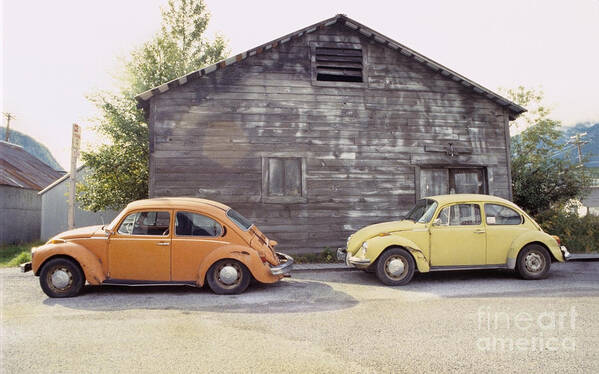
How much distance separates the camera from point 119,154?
1864 centimetres

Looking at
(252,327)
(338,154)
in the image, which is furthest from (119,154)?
(252,327)

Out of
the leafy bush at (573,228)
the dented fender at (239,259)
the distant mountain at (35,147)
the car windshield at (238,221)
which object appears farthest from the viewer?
the distant mountain at (35,147)

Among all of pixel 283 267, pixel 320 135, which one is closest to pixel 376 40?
pixel 320 135

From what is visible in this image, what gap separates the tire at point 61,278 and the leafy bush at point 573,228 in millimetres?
12657

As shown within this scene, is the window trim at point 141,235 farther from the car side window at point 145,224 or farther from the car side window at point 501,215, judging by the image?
the car side window at point 501,215

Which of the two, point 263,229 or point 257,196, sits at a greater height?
point 257,196

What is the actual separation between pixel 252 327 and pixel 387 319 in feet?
5.67

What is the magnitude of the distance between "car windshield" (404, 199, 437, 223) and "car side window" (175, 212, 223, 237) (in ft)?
12.9

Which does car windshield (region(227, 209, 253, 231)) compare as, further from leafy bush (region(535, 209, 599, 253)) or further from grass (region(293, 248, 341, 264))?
leafy bush (region(535, 209, 599, 253))

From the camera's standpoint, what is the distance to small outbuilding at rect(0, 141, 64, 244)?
20.8 m

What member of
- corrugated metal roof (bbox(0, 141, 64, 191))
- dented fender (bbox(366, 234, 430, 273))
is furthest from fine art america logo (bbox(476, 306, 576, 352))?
corrugated metal roof (bbox(0, 141, 64, 191))

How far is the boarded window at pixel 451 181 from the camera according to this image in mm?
11109

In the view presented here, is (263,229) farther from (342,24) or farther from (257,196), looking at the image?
(342,24)

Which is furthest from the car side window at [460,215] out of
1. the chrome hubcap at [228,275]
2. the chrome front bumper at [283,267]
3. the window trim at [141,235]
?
the window trim at [141,235]
